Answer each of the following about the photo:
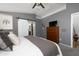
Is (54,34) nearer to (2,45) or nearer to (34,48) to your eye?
(34,48)

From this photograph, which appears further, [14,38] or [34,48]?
[14,38]

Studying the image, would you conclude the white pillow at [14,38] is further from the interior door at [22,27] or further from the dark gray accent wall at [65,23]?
the dark gray accent wall at [65,23]

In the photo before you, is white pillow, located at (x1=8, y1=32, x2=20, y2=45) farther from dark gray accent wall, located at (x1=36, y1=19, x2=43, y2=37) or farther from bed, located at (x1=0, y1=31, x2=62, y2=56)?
dark gray accent wall, located at (x1=36, y1=19, x2=43, y2=37)

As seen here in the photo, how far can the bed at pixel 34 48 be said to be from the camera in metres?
1.09

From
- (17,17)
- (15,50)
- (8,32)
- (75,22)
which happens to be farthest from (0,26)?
(75,22)

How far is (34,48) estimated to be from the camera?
1206 millimetres

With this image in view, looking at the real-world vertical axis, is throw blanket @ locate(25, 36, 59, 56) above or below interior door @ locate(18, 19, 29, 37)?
below

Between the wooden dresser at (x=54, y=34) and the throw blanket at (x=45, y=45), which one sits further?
the wooden dresser at (x=54, y=34)

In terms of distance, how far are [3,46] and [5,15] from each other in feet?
1.26

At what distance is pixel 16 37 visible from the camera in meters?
1.30

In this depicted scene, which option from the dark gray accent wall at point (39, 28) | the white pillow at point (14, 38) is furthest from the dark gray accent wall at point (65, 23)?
the white pillow at point (14, 38)

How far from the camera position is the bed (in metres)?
1.09

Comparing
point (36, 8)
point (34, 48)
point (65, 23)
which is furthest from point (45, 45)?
point (36, 8)

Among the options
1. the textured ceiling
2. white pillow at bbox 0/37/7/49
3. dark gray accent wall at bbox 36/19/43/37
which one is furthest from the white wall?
dark gray accent wall at bbox 36/19/43/37
